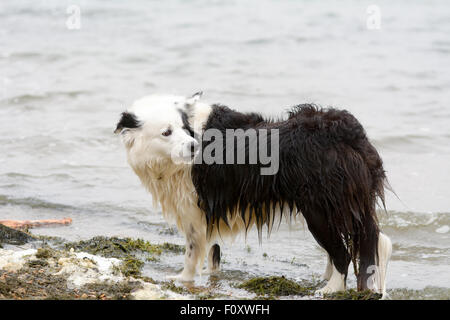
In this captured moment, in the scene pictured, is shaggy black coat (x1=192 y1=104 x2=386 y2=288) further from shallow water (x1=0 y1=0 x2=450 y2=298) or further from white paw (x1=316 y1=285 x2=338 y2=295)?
shallow water (x1=0 y1=0 x2=450 y2=298)

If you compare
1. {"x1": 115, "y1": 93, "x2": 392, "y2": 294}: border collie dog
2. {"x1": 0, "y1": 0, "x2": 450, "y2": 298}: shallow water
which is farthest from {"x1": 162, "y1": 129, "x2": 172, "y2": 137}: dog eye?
{"x1": 0, "y1": 0, "x2": 450, "y2": 298}: shallow water

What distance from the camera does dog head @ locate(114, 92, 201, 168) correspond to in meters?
5.73

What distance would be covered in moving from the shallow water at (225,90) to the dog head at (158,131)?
1208 mm

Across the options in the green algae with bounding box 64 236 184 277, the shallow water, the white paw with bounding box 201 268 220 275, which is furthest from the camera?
the shallow water

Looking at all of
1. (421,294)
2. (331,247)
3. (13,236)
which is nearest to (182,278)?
(331,247)

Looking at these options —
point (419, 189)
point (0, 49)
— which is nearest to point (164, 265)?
point (419, 189)

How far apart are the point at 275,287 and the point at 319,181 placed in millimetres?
1032

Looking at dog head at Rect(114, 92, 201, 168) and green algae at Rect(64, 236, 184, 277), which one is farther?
green algae at Rect(64, 236, 184, 277)

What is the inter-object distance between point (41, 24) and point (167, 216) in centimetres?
1571

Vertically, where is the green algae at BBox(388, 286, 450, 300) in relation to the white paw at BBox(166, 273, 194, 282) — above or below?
below

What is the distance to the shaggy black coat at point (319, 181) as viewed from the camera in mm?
5465

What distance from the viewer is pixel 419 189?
9047 mm
